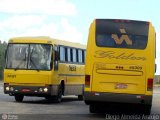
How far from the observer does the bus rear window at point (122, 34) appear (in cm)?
1836

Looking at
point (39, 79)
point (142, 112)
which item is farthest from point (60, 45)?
point (142, 112)

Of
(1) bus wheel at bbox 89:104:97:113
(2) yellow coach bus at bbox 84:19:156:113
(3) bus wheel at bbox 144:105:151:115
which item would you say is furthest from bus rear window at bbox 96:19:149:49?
(1) bus wheel at bbox 89:104:97:113

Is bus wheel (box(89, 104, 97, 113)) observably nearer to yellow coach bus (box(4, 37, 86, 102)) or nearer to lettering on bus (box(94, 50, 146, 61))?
lettering on bus (box(94, 50, 146, 61))

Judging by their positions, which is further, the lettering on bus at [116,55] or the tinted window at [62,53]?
the tinted window at [62,53]

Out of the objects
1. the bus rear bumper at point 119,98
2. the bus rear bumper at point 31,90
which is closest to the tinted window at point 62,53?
the bus rear bumper at point 31,90

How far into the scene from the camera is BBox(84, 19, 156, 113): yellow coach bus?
17859mm

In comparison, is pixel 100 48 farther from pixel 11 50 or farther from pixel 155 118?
pixel 11 50

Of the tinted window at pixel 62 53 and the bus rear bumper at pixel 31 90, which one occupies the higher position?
the tinted window at pixel 62 53

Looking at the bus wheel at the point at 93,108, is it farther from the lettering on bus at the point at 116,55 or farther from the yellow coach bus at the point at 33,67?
the yellow coach bus at the point at 33,67

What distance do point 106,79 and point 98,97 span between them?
64 centimetres

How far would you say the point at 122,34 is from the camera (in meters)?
18.5

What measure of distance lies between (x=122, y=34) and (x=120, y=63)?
1.07 m

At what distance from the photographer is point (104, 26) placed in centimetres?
1853

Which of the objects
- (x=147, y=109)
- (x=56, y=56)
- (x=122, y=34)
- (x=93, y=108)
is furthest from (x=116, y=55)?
(x=56, y=56)
